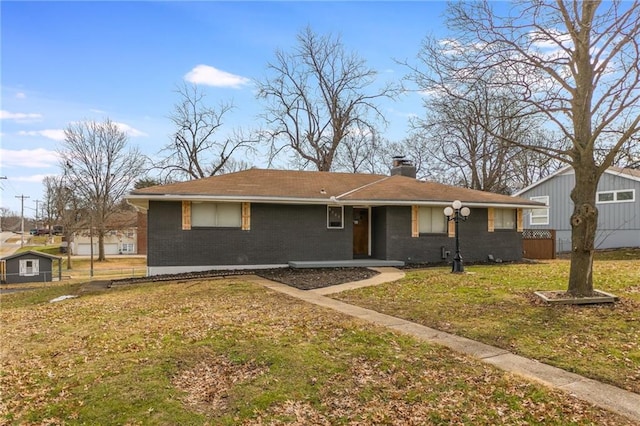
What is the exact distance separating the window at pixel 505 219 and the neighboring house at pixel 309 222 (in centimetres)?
4

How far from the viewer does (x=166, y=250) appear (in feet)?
48.1

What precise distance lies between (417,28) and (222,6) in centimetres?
503

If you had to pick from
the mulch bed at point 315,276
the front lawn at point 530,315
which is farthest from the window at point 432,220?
the front lawn at point 530,315

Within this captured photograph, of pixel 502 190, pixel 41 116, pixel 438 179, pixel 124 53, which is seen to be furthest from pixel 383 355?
pixel 502 190

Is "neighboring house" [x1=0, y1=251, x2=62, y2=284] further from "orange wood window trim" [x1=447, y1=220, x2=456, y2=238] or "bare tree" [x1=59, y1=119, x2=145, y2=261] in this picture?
"orange wood window trim" [x1=447, y1=220, x2=456, y2=238]

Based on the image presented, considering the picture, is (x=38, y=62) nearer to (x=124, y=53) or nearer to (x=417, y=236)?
(x=124, y=53)

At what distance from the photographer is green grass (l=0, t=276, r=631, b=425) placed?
4.09 meters

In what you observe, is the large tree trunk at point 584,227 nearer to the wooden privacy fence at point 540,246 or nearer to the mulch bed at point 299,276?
the mulch bed at point 299,276

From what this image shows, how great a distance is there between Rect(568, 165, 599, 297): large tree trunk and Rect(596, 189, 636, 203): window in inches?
674

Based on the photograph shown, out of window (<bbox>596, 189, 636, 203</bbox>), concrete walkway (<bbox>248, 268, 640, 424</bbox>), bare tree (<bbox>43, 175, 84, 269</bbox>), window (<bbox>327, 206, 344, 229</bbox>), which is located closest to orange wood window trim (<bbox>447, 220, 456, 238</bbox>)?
window (<bbox>327, 206, 344, 229</bbox>)

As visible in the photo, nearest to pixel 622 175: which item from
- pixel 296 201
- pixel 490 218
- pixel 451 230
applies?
pixel 490 218

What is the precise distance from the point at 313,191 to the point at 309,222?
129 centimetres

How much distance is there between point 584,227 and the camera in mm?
8969

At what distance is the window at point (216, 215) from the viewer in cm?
1494
